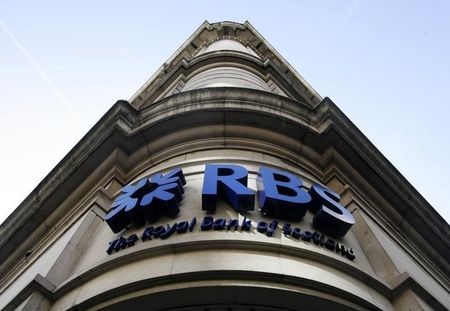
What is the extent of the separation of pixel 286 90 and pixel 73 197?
13.5 m

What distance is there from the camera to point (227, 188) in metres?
8.68

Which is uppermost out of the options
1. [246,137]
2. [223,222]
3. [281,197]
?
[246,137]

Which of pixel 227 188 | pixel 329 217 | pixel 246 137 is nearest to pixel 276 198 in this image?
pixel 227 188

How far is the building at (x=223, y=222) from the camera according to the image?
7.05 meters

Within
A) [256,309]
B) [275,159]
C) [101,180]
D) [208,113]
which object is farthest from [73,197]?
[256,309]

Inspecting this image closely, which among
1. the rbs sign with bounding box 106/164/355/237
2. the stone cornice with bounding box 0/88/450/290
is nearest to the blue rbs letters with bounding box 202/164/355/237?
the rbs sign with bounding box 106/164/355/237

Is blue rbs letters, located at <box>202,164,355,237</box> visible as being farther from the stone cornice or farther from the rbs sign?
the stone cornice

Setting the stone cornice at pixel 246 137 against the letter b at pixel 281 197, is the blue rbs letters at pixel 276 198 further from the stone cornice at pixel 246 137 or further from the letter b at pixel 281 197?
the stone cornice at pixel 246 137

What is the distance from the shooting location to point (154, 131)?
39.1ft

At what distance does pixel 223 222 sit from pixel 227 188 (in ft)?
2.88

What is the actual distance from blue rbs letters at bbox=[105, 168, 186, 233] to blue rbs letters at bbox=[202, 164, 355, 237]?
1.92 ft

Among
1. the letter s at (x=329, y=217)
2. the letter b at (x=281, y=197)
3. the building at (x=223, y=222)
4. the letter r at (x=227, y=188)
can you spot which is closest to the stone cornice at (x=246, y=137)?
the building at (x=223, y=222)

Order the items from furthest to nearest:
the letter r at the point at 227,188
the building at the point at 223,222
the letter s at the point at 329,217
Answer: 1. the letter s at the point at 329,217
2. the letter r at the point at 227,188
3. the building at the point at 223,222

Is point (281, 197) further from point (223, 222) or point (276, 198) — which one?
point (223, 222)
